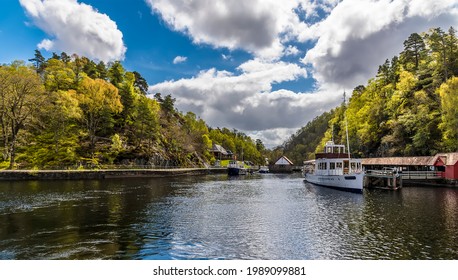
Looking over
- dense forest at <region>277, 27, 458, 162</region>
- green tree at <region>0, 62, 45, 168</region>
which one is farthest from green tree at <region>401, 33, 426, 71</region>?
green tree at <region>0, 62, 45, 168</region>

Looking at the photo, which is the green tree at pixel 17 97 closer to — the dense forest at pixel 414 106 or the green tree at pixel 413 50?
the dense forest at pixel 414 106

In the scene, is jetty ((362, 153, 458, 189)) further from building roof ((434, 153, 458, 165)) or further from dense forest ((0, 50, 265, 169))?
dense forest ((0, 50, 265, 169))

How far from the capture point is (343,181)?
47.1 metres

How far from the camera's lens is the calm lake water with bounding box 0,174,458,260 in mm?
15578

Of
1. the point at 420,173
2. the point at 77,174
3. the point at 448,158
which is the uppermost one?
the point at 448,158

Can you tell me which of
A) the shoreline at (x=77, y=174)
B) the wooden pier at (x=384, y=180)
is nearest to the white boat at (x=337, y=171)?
the wooden pier at (x=384, y=180)

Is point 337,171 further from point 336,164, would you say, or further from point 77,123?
point 77,123

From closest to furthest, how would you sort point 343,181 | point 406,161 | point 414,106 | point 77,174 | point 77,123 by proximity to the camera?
point 343,181, point 406,161, point 77,174, point 414,106, point 77,123

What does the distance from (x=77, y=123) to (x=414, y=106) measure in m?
88.1

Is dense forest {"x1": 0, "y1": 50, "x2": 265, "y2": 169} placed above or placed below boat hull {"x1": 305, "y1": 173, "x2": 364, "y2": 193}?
above

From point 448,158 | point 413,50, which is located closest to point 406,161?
point 448,158

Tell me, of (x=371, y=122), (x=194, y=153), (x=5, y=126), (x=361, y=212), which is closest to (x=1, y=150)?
(x=5, y=126)

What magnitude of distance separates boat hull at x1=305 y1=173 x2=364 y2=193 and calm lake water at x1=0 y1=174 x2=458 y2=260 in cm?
1184
